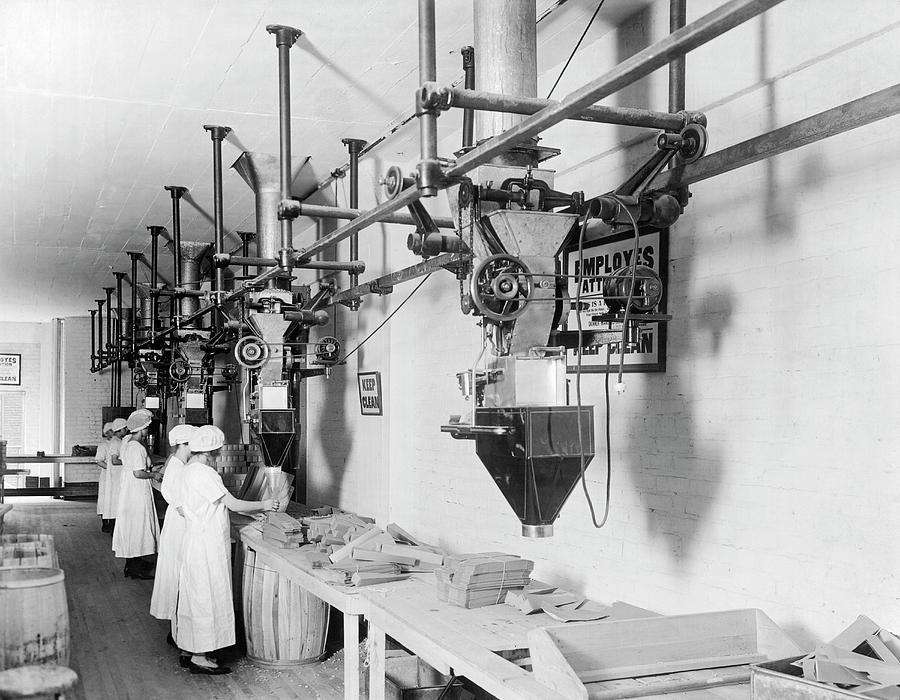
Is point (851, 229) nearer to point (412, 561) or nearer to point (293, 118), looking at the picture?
point (412, 561)

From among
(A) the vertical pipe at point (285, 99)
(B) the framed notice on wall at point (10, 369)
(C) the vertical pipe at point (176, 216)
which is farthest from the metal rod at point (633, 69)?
(B) the framed notice on wall at point (10, 369)

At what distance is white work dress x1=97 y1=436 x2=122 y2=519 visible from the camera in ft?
37.4

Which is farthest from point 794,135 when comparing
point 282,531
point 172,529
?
point 172,529

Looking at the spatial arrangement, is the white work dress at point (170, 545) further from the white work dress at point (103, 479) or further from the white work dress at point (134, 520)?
the white work dress at point (103, 479)

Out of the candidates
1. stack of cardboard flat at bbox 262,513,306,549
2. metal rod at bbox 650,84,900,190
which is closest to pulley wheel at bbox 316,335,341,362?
stack of cardboard flat at bbox 262,513,306,549

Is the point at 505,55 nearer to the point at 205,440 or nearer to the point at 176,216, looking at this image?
the point at 205,440

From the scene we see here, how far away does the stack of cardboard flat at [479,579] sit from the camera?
12.5 feet

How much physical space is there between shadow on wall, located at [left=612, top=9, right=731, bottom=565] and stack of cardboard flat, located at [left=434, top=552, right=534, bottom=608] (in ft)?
2.15

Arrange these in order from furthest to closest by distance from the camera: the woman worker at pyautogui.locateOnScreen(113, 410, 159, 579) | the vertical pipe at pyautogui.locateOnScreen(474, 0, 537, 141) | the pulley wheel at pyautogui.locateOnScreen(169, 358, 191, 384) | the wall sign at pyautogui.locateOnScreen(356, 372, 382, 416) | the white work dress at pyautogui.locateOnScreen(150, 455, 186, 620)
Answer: the woman worker at pyautogui.locateOnScreen(113, 410, 159, 579) < the pulley wheel at pyautogui.locateOnScreen(169, 358, 191, 384) < the wall sign at pyautogui.locateOnScreen(356, 372, 382, 416) < the white work dress at pyautogui.locateOnScreen(150, 455, 186, 620) < the vertical pipe at pyautogui.locateOnScreen(474, 0, 537, 141)

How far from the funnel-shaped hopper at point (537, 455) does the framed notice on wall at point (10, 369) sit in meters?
19.8

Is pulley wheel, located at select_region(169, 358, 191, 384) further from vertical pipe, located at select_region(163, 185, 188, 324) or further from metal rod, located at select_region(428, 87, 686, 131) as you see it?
metal rod, located at select_region(428, 87, 686, 131)

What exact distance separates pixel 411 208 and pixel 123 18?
1892 millimetres

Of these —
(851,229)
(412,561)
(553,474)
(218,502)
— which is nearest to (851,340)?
(851,229)

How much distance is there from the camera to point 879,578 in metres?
2.69
